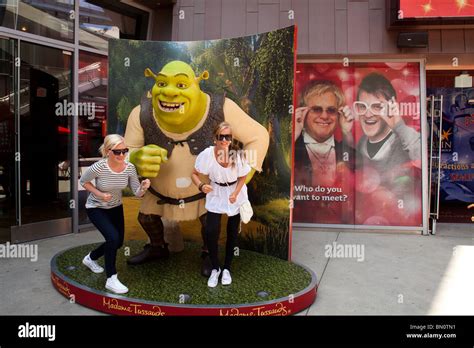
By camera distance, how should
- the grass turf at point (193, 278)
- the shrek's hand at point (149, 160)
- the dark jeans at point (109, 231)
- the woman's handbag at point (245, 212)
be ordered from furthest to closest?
the shrek's hand at point (149, 160) < the woman's handbag at point (245, 212) < the dark jeans at point (109, 231) < the grass turf at point (193, 278)

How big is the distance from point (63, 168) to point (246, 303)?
4458mm

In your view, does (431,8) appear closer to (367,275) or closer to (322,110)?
(322,110)

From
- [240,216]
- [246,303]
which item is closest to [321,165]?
[240,216]

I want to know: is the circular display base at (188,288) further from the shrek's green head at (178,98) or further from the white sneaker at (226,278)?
the shrek's green head at (178,98)

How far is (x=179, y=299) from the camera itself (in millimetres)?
3686

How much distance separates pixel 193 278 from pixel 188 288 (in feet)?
0.97

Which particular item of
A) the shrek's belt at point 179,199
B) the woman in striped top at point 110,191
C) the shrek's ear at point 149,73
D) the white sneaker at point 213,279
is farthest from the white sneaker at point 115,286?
the shrek's ear at point 149,73

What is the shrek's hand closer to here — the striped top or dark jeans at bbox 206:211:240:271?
the striped top

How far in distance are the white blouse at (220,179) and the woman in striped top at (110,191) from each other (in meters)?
0.60

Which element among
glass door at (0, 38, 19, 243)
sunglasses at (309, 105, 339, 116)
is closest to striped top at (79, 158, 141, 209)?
glass door at (0, 38, 19, 243)

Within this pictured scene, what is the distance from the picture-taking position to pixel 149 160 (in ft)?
14.4

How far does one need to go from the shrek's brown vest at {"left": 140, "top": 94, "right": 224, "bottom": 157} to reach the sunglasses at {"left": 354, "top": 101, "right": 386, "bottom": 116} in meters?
3.11

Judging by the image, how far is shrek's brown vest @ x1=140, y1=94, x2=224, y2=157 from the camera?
4.82 meters

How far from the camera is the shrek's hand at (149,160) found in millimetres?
4402
